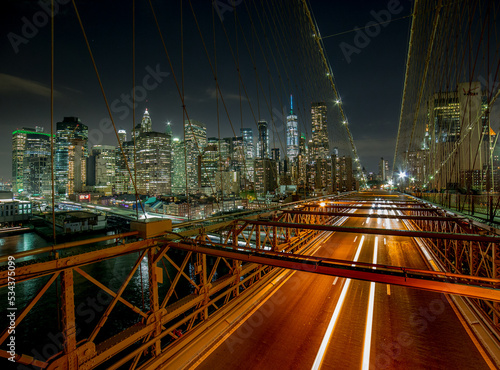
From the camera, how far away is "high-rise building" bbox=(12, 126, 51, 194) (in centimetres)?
12131

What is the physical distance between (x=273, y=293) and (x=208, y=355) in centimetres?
342

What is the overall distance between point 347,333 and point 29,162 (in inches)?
6755

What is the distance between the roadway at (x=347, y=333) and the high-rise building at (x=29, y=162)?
159450 millimetres

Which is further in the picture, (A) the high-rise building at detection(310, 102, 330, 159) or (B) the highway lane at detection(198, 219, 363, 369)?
(A) the high-rise building at detection(310, 102, 330, 159)

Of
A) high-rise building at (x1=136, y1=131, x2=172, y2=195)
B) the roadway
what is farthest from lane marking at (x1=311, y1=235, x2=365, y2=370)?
high-rise building at (x1=136, y1=131, x2=172, y2=195)

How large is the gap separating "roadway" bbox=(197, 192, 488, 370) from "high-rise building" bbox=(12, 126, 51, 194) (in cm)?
15945

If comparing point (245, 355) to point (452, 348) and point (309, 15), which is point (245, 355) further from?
point (309, 15)

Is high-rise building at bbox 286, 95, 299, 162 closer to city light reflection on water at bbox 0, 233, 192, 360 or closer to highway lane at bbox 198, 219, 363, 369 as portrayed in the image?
city light reflection on water at bbox 0, 233, 192, 360

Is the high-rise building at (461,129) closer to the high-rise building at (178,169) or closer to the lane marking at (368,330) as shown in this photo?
the lane marking at (368,330)

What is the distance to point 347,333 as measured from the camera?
5.89 m

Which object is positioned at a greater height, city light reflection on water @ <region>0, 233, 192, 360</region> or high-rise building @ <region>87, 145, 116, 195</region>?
high-rise building @ <region>87, 145, 116, 195</region>

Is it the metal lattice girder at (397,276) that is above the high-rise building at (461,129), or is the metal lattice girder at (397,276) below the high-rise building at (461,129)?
below

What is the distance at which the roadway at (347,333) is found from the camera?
16.1 feet

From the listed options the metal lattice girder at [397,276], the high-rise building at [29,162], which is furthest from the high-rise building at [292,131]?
the metal lattice girder at [397,276]
